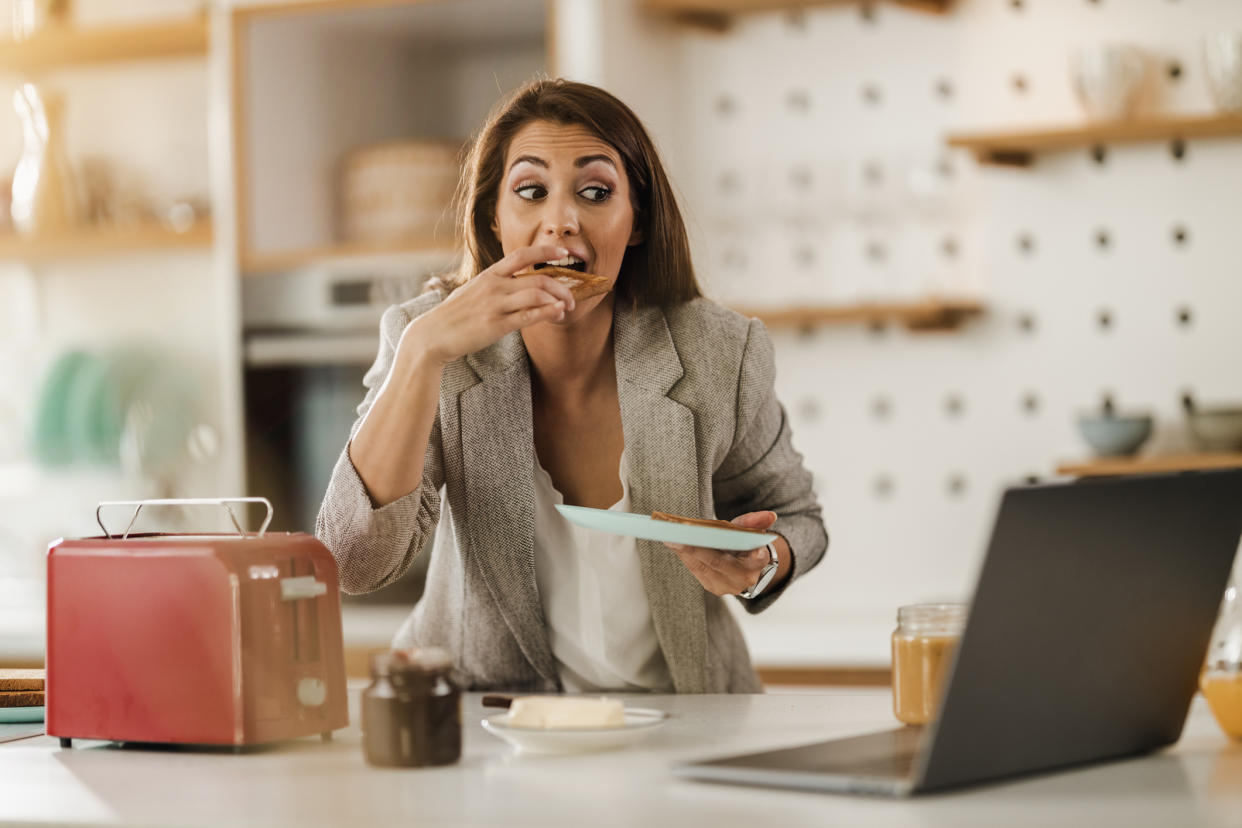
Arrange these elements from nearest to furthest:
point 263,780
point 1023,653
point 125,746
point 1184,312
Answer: point 1023,653 → point 263,780 → point 125,746 → point 1184,312

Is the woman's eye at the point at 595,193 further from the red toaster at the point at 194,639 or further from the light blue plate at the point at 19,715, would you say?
the light blue plate at the point at 19,715

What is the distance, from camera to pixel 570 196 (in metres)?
1.89

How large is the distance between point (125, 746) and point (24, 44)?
3.06 metres

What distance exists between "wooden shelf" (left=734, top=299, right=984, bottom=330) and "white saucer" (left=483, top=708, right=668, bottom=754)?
2054 mm

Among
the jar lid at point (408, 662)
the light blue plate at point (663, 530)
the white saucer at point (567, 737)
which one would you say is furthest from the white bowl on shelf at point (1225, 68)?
the jar lid at point (408, 662)

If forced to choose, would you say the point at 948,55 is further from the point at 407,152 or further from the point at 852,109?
the point at 407,152

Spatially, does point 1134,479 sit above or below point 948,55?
below

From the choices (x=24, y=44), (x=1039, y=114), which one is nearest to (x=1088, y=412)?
(x=1039, y=114)

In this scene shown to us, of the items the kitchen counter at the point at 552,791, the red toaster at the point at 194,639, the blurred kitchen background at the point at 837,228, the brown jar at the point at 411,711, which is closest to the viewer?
the kitchen counter at the point at 552,791

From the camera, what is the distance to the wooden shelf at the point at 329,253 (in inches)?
134

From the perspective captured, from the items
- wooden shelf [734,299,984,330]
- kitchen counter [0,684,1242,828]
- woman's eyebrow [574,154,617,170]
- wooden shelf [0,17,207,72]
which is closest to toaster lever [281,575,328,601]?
kitchen counter [0,684,1242,828]

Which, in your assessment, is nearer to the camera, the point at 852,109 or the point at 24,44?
the point at 852,109

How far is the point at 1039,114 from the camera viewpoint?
3.41 meters

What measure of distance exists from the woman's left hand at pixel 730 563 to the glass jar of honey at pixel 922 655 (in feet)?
0.87
